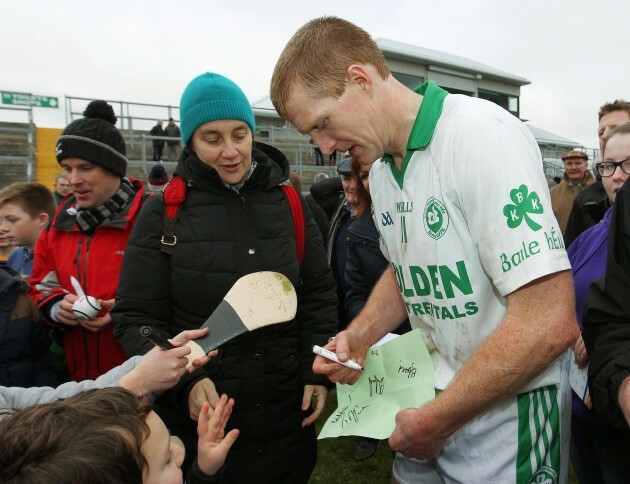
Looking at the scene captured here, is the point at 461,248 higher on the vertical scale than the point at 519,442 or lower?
higher

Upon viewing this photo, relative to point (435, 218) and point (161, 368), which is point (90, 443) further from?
point (435, 218)

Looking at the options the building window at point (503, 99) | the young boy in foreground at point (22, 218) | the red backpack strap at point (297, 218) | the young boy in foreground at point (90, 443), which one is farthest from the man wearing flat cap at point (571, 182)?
the building window at point (503, 99)

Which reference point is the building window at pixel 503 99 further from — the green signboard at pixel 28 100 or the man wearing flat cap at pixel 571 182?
the man wearing flat cap at pixel 571 182

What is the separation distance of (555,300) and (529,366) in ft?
0.52

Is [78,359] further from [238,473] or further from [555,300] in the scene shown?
[555,300]

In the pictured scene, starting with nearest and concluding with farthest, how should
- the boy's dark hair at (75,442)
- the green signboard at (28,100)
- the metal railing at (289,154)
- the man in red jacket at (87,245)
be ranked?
the boy's dark hair at (75,442) < the man in red jacket at (87,245) < the green signboard at (28,100) < the metal railing at (289,154)

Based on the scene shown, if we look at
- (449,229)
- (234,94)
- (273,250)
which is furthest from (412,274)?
(234,94)

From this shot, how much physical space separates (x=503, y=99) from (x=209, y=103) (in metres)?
33.9

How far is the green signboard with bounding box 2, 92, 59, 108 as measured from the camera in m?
13.4

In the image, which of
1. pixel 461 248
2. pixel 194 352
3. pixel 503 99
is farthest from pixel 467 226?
pixel 503 99

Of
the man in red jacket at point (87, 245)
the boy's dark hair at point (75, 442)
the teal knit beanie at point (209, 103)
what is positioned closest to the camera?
the boy's dark hair at point (75, 442)

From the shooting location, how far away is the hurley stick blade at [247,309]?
1582 millimetres

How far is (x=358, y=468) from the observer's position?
3717 mm

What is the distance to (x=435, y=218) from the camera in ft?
4.24
